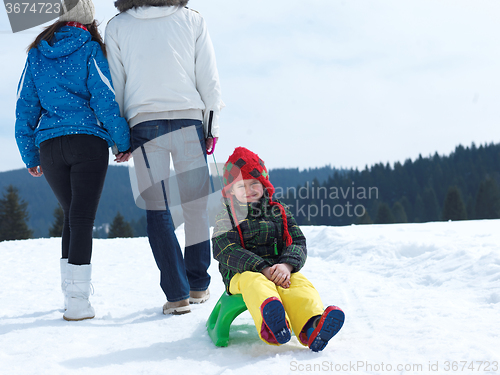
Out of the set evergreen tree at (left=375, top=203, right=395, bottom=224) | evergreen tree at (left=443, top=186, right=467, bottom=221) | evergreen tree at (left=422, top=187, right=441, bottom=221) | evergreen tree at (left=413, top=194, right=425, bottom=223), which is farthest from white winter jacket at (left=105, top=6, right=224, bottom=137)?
evergreen tree at (left=413, top=194, right=425, bottom=223)

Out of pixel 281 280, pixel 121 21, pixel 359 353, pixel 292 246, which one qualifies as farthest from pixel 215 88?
pixel 359 353

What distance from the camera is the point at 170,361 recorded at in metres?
1.75

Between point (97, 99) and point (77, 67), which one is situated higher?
point (77, 67)

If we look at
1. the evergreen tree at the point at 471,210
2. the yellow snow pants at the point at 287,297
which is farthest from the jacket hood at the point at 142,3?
the evergreen tree at the point at 471,210

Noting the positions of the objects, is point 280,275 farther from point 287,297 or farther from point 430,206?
point 430,206

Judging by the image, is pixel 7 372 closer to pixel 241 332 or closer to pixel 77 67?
pixel 241 332

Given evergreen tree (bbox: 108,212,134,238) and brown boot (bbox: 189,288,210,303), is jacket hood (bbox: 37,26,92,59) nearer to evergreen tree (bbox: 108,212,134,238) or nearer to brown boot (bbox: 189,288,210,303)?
brown boot (bbox: 189,288,210,303)

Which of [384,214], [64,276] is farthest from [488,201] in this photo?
[64,276]

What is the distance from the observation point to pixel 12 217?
37.0m

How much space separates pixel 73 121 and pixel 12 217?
40.5 m

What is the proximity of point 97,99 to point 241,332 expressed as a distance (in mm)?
1594

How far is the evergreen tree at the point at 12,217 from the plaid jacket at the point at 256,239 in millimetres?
40307

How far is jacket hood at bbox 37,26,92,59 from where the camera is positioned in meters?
2.42

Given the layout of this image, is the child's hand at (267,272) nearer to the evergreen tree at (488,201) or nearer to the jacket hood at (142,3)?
the jacket hood at (142,3)
